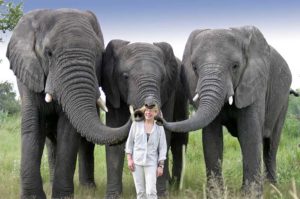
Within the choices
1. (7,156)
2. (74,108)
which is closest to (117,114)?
(74,108)

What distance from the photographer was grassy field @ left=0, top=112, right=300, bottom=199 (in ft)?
32.5

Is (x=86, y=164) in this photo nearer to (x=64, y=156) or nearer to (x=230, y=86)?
(x=64, y=156)

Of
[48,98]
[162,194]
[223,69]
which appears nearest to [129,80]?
[48,98]

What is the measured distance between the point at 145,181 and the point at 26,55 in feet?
8.80

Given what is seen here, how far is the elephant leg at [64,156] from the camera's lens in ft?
29.0

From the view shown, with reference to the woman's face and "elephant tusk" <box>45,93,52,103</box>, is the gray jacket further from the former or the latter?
A: "elephant tusk" <box>45,93,52,103</box>

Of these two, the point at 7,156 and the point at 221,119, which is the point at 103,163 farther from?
the point at 221,119

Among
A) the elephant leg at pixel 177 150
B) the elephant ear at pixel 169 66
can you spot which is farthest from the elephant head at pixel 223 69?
the elephant leg at pixel 177 150

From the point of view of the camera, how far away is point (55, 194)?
8945 mm

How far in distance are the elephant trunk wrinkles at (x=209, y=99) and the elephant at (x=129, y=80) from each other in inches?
24.6

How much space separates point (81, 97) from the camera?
8117 mm

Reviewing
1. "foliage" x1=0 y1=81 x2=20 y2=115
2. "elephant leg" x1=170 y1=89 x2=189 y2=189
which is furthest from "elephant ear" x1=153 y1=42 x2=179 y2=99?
"foliage" x1=0 y1=81 x2=20 y2=115

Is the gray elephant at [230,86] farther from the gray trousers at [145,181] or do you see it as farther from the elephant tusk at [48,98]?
the elephant tusk at [48,98]

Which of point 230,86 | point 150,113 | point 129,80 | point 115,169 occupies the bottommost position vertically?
point 115,169
